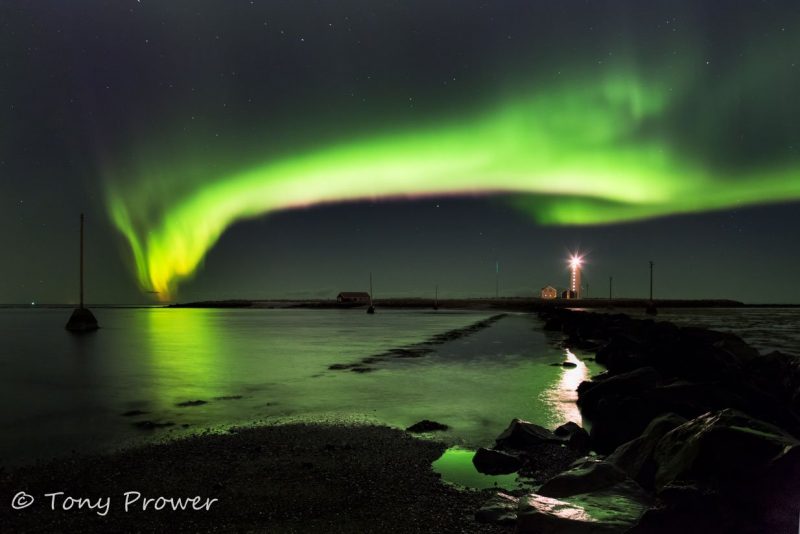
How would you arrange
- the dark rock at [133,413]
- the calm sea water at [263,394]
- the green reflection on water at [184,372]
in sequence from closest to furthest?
the calm sea water at [263,394], the dark rock at [133,413], the green reflection on water at [184,372]

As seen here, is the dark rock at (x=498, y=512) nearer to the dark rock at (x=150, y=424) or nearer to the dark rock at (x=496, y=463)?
the dark rock at (x=496, y=463)

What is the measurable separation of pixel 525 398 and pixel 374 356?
1410 centimetres

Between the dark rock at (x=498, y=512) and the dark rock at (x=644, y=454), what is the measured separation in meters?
1.60

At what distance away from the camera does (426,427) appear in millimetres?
10727

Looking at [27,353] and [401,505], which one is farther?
[27,353]

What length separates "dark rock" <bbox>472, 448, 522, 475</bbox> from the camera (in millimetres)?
7613

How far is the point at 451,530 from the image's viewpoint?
5504 mm

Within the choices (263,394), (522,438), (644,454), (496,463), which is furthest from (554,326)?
(644,454)

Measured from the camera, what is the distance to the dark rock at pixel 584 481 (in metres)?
5.89

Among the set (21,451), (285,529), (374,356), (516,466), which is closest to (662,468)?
(516,466)

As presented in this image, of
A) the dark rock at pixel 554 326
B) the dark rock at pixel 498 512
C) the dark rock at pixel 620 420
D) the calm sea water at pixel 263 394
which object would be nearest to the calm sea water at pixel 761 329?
the dark rock at pixel 554 326

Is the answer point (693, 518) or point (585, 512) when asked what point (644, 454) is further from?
point (585, 512)

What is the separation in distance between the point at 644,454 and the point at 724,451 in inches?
47.8

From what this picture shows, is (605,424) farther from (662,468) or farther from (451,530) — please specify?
(451,530)
